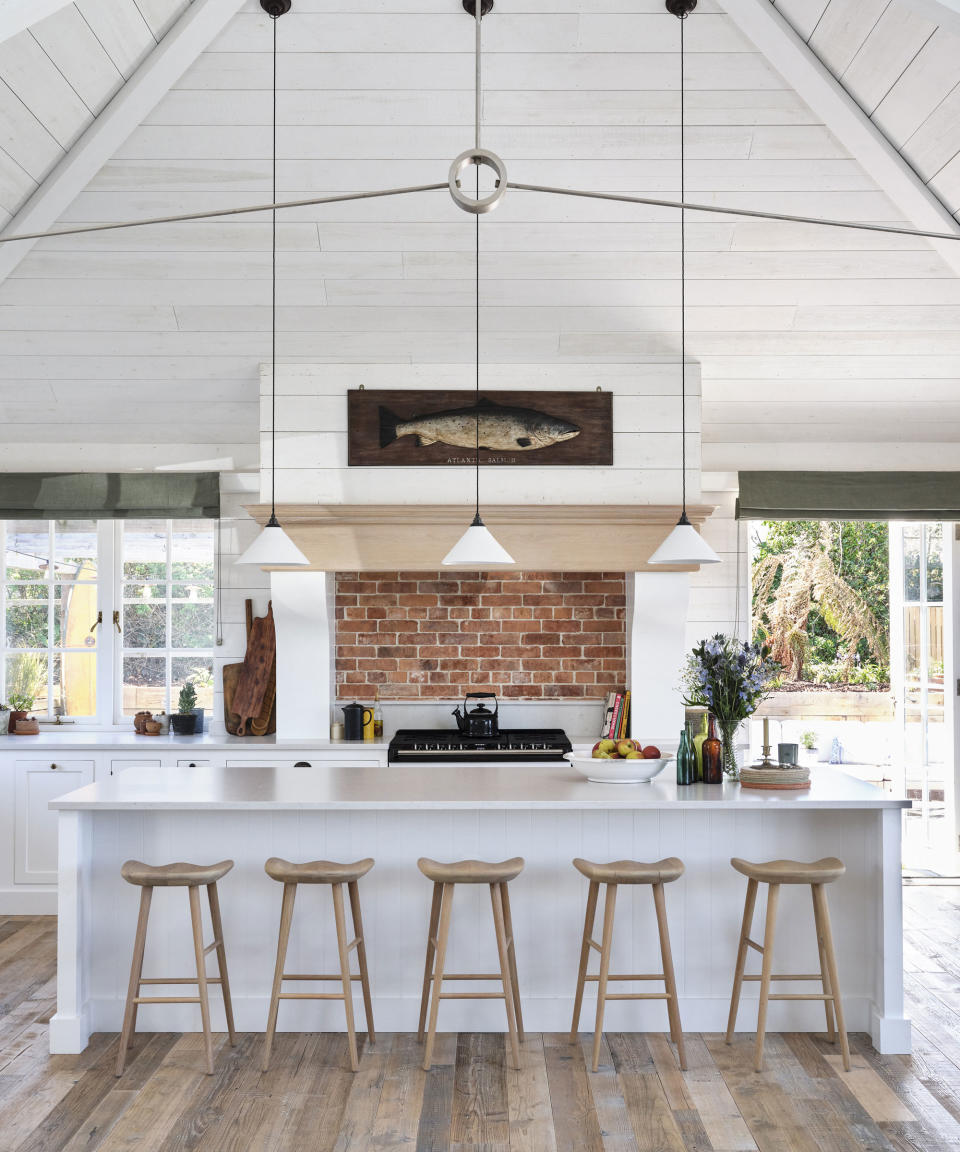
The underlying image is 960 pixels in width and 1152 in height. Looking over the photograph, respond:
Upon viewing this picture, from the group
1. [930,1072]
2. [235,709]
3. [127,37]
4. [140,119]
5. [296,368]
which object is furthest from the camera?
[235,709]

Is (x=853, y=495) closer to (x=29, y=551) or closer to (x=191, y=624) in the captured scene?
(x=191, y=624)

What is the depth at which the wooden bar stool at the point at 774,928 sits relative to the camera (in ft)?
11.7

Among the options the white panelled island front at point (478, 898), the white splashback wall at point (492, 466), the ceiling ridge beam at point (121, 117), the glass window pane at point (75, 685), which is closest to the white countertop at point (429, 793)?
the white panelled island front at point (478, 898)

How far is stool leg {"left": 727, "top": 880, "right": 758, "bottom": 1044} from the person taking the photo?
370 cm

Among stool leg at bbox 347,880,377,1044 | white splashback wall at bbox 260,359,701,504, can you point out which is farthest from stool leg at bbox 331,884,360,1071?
white splashback wall at bbox 260,359,701,504

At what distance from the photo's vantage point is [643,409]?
5258 millimetres

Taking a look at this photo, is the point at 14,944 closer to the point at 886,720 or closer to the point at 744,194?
the point at 744,194

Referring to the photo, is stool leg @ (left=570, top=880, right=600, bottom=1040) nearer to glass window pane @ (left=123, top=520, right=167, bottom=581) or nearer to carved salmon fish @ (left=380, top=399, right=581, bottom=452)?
carved salmon fish @ (left=380, top=399, right=581, bottom=452)

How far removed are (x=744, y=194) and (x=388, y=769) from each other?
283 centimetres

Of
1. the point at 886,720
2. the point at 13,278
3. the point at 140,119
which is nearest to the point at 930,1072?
the point at 140,119

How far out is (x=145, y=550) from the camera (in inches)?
241

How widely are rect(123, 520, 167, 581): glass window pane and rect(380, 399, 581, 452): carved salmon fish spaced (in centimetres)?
167

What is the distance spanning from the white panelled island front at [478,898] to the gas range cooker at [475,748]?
140 cm

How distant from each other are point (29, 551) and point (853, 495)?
4708 mm
